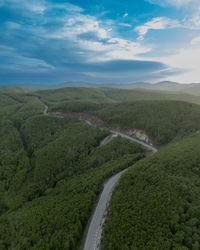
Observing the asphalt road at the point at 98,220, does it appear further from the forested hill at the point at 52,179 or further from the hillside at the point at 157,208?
the hillside at the point at 157,208

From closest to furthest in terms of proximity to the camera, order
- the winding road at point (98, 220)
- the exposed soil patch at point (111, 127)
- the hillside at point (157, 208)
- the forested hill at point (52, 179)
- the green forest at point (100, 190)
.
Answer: the hillside at point (157, 208)
the green forest at point (100, 190)
the winding road at point (98, 220)
the forested hill at point (52, 179)
the exposed soil patch at point (111, 127)

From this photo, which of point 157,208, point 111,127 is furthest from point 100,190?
point 111,127

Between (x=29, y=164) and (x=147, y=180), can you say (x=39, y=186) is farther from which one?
(x=147, y=180)

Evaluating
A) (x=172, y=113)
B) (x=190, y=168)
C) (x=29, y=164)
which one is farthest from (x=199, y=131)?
(x=29, y=164)

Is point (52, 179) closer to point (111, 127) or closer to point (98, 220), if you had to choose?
point (98, 220)

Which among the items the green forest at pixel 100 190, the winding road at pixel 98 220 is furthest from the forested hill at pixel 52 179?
the winding road at pixel 98 220

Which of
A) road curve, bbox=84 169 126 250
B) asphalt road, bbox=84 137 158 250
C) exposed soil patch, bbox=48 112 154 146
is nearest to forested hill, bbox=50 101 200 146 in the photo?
exposed soil patch, bbox=48 112 154 146

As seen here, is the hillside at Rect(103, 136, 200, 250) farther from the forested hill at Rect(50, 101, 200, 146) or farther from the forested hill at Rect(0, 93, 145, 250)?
the forested hill at Rect(50, 101, 200, 146)

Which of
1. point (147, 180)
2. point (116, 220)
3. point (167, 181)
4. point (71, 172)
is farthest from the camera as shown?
point (71, 172)
